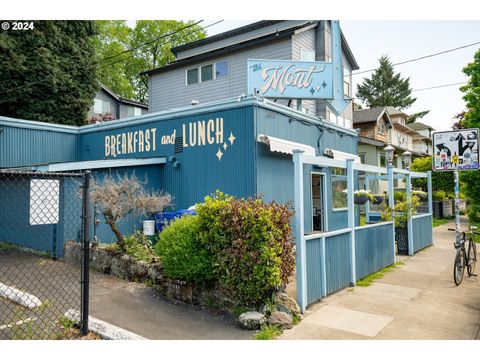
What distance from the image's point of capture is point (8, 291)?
18.1 ft

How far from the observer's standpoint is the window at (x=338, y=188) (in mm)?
11727

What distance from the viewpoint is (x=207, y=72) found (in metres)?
17.1

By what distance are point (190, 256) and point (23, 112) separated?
607 inches

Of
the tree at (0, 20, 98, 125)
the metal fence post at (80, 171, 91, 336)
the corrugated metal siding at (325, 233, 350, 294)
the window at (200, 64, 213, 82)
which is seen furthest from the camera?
the window at (200, 64, 213, 82)

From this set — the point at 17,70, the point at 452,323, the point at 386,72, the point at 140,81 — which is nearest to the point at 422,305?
the point at 452,323

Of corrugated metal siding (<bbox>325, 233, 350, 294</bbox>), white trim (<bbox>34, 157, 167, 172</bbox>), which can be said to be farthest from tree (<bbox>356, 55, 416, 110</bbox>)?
corrugated metal siding (<bbox>325, 233, 350, 294</bbox>)

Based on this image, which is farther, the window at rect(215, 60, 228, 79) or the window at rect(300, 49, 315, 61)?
the window at rect(215, 60, 228, 79)

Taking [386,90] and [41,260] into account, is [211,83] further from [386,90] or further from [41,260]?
[386,90]

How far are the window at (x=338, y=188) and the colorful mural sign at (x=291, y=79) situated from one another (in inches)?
104

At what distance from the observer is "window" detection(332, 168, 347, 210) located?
11.7m

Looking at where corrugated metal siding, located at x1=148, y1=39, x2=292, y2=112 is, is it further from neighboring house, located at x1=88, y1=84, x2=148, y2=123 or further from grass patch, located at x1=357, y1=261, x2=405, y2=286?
neighboring house, located at x1=88, y1=84, x2=148, y2=123

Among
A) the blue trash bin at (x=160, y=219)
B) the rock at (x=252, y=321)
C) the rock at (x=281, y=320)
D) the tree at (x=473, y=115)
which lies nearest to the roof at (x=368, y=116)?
the tree at (x=473, y=115)

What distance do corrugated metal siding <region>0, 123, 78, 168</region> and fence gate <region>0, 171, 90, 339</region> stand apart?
56.5 inches

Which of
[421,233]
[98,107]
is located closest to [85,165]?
[421,233]
